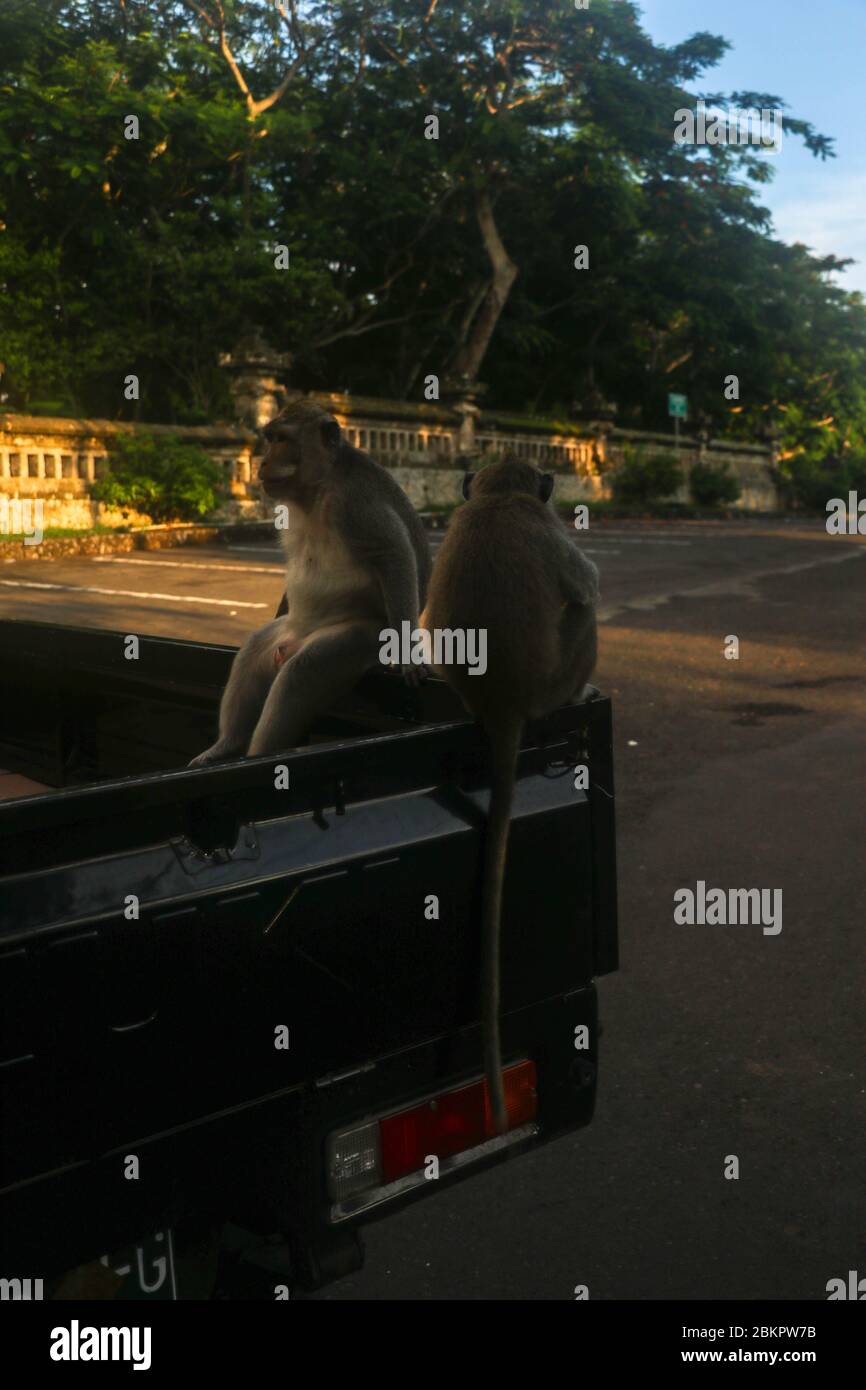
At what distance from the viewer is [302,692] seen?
11.5 feet

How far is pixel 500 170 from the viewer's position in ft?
98.1

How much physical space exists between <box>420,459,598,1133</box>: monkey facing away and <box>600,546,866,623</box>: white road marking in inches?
385

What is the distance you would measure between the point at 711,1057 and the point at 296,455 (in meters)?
2.26

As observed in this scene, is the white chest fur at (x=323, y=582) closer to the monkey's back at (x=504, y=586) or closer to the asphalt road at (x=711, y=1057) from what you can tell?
the monkey's back at (x=504, y=586)

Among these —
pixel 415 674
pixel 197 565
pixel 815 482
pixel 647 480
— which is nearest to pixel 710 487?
pixel 647 480

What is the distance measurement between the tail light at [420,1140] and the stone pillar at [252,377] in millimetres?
23045

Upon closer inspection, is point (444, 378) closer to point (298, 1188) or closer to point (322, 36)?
point (322, 36)

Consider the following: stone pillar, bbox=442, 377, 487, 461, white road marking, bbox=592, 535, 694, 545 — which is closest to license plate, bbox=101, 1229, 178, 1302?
white road marking, bbox=592, 535, 694, 545

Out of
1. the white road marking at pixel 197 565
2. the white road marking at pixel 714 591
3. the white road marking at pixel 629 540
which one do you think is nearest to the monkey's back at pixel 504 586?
the white road marking at pixel 714 591

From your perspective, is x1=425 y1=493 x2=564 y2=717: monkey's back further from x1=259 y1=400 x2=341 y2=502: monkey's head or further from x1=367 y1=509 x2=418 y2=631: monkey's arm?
x1=259 y1=400 x2=341 y2=502: monkey's head

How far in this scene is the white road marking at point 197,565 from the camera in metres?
16.7

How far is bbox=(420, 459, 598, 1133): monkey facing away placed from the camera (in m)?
2.60
